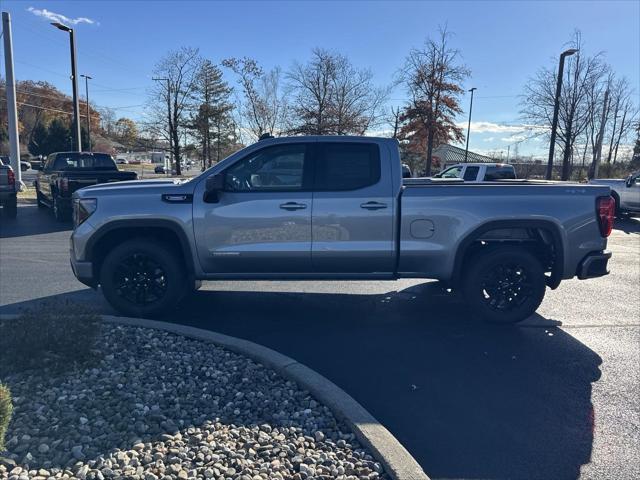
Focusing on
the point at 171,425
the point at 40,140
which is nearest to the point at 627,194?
the point at 171,425

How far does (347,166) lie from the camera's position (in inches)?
223

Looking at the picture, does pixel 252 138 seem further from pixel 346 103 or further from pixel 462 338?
pixel 462 338

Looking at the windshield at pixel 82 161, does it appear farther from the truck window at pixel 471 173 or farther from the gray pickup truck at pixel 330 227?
the truck window at pixel 471 173

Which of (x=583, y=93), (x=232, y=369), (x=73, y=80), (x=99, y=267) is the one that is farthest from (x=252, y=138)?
(x=232, y=369)

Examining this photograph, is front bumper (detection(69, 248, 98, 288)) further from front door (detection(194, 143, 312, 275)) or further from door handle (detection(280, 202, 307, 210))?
door handle (detection(280, 202, 307, 210))

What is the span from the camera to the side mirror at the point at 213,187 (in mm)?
5426

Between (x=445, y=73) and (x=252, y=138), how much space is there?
12.6 meters

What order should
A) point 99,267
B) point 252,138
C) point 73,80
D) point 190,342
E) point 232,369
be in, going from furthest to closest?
point 252,138 < point 73,80 < point 99,267 < point 190,342 < point 232,369

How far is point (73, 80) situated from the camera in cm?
2138

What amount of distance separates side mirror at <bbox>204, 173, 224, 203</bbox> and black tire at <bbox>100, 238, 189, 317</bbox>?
2.57 feet

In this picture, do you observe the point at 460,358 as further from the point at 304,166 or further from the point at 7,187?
the point at 7,187

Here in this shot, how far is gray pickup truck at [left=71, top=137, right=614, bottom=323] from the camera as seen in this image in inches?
216

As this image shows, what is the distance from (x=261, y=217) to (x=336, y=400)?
2453mm

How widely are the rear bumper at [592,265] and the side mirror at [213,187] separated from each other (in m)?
3.94
